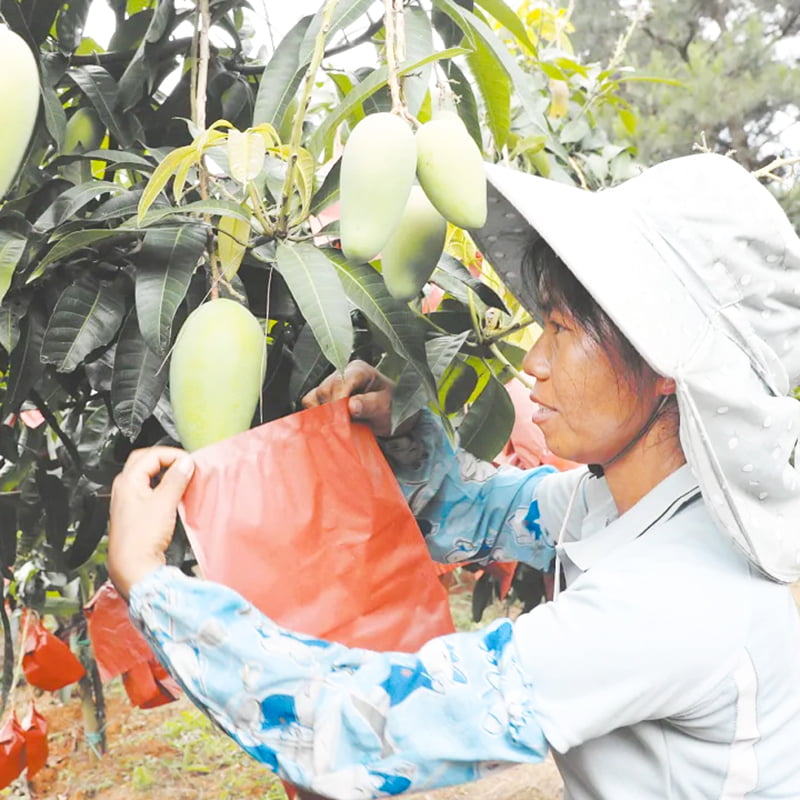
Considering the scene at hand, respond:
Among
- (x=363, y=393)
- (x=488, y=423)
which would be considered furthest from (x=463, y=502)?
(x=363, y=393)

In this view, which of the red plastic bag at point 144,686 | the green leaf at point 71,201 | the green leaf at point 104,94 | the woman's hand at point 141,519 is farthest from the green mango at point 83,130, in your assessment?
the red plastic bag at point 144,686

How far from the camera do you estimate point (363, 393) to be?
107 cm

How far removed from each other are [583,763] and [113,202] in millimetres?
689

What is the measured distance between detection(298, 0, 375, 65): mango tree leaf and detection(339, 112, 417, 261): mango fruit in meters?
0.18

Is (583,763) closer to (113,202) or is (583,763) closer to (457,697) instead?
(457,697)

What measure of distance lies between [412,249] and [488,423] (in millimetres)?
489

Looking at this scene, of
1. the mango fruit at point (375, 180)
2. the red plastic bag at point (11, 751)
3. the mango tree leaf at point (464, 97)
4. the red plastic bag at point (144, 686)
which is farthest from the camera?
the red plastic bag at point (11, 751)

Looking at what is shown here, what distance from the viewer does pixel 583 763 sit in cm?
91

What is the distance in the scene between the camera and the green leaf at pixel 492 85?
1.02 meters

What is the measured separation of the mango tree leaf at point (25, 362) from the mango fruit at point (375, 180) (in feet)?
1.20

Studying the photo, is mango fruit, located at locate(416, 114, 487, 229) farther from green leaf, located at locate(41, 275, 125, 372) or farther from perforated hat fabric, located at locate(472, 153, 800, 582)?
green leaf, located at locate(41, 275, 125, 372)

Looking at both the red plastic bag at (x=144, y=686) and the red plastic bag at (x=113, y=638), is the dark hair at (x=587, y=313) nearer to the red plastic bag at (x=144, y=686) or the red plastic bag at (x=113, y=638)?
the red plastic bag at (x=113, y=638)

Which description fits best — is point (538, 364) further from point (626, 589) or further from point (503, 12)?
point (503, 12)

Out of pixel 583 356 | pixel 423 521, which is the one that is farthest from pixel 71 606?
pixel 583 356
